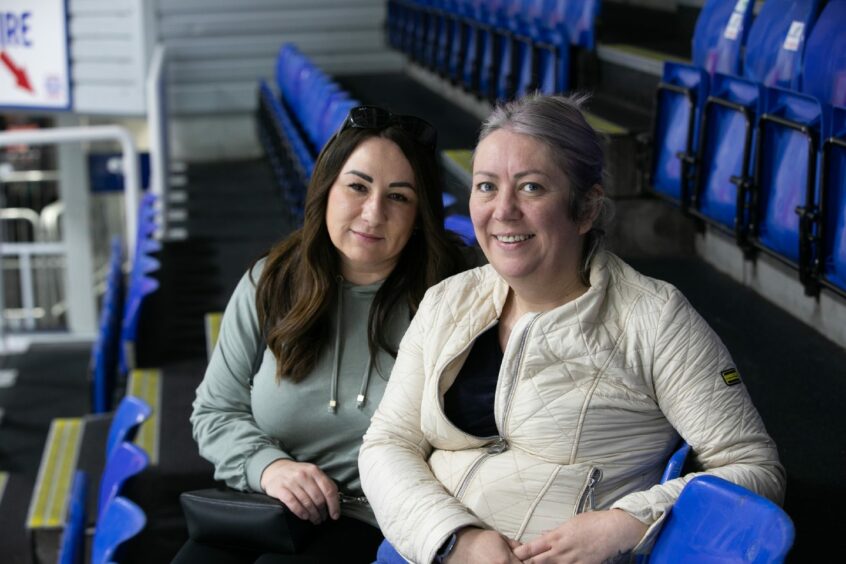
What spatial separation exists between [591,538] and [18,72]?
6.86m

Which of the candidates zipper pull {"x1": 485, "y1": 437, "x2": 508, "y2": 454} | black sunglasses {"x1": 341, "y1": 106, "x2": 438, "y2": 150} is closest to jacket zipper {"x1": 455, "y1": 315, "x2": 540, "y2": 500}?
zipper pull {"x1": 485, "y1": 437, "x2": 508, "y2": 454}

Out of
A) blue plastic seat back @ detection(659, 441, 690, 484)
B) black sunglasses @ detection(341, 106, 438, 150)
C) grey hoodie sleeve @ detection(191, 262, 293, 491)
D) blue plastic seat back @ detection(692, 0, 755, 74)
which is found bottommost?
grey hoodie sleeve @ detection(191, 262, 293, 491)

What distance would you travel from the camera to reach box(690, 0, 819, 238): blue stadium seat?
7.91ft

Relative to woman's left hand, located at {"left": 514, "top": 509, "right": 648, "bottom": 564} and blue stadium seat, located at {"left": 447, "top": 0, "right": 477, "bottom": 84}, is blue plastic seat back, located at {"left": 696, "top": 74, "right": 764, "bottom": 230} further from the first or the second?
blue stadium seat, located at {"left": 447, "top": 0, "right": 477, "bottom": 84}

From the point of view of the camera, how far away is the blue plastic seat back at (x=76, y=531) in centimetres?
234

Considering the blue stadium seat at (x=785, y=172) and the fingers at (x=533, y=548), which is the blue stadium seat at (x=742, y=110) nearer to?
the blue stadium seat at (x=785, y=172)

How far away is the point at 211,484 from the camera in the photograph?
98.4 inches

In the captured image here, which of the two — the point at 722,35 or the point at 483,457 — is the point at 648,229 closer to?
the point at 722,35

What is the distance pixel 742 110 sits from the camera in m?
2.41

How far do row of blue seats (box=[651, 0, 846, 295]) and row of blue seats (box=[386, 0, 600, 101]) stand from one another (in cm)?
83

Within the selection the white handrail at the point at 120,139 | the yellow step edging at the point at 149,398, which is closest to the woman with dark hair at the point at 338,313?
the yellow step edging at the point at 149,398

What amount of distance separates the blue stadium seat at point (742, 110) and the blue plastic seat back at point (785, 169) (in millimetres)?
36

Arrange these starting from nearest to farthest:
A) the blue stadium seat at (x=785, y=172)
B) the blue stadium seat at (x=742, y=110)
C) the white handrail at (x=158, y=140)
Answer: the blue stadium seat at (x=785, y=172) → the blue stadium seat at (x=742, y=110) → the white handrail at (x=158, y=140)

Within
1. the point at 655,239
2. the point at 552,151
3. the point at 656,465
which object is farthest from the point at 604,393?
the point at 655,239
